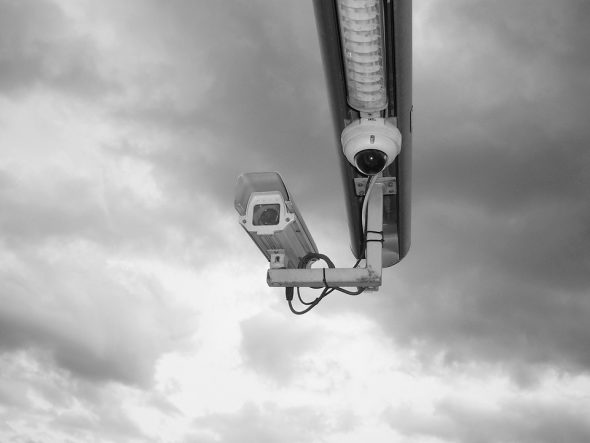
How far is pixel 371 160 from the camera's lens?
2.91 meters

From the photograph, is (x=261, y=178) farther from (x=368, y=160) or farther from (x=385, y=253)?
(x=385, y=253)

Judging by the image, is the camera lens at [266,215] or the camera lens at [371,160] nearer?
the camera lens at [371,160]

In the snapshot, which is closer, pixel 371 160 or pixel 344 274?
pixel 371 160

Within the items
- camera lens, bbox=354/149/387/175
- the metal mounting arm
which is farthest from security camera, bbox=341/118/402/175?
the metal mounting arm

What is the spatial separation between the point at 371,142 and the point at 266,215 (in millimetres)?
731

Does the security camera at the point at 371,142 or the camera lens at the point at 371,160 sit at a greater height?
the security camera at the point at 371,142

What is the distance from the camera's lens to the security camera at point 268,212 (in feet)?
10.3

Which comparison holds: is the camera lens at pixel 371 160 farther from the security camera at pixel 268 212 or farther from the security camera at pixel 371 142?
the security camera at pixel 268 212

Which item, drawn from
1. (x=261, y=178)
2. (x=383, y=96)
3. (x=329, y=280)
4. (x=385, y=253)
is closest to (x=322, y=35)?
(x=383, y=96)

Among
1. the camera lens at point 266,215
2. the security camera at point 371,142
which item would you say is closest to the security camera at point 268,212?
the camera lens at point 266,215

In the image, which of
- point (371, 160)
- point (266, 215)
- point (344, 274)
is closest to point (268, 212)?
point (266, 215)

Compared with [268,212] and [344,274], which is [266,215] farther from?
[344,274]

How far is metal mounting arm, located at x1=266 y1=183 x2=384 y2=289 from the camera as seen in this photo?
3.08m

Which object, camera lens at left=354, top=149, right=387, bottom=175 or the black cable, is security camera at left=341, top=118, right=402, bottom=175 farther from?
the black cable
